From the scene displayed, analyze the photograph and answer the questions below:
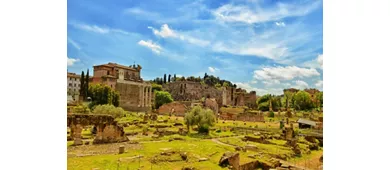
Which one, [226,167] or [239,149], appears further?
[239,149]

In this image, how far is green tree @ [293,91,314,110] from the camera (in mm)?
6465

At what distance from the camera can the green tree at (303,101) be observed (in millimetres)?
6465

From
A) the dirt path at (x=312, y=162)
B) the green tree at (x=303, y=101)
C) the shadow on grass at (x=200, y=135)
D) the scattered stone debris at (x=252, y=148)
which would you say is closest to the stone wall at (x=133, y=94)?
the shadow on grass at (x=200, y=135)

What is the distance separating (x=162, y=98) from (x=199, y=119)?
1.03 meters

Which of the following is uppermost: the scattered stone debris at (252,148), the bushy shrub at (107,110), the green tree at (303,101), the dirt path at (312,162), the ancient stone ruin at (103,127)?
the green tree at (303,101)

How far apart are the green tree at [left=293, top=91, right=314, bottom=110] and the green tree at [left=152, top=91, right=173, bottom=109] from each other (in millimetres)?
3011

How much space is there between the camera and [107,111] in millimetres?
6289

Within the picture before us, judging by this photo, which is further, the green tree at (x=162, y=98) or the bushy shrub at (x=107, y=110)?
the green tree at (x=162, y=98)

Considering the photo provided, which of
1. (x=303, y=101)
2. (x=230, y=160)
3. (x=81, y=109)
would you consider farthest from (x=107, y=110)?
(x=303, y=101)

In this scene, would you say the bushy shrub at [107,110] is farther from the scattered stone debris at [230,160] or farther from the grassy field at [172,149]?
the scattered stone debris at [230,160]

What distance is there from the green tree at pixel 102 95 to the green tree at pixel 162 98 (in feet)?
3.04
